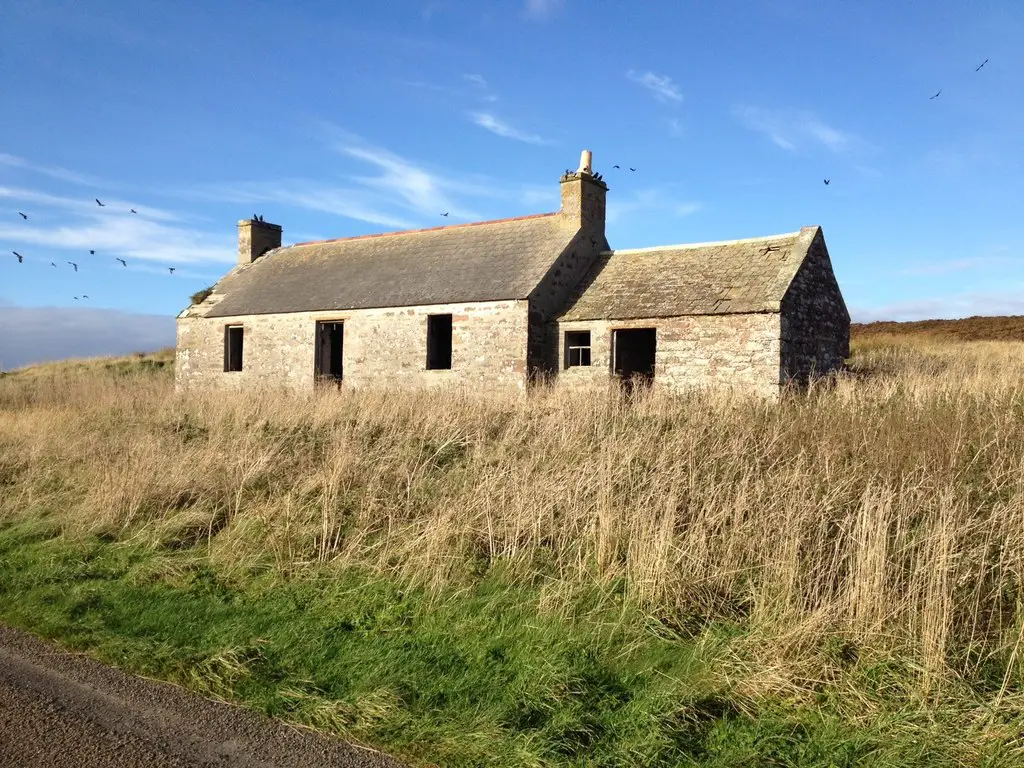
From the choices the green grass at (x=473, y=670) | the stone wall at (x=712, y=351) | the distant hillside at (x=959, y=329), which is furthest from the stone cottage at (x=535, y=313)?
the distant hillside at (x=959, y=329)

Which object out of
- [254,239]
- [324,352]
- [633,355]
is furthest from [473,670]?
[254,239]

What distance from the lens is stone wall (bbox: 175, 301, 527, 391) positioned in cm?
1770

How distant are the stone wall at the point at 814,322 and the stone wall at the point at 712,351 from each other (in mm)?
316

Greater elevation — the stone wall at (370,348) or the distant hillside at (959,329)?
the distant hillside at (959,329)

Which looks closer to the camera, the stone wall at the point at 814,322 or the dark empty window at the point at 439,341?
the stone wall at the point at 814,322

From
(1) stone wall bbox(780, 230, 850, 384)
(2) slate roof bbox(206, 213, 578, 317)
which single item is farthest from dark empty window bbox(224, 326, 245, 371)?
(1) stone wall bbox(780, 230, 850, 384)

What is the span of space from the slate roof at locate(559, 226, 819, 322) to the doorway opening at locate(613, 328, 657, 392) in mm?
813

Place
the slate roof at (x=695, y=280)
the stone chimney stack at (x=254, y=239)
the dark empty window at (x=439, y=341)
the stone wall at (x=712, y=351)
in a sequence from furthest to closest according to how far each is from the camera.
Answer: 1. the stone chimney stack at (x=254, y=239)
2. the dark empty window at (x=439, y=341)
3. the slate roof at (x=695, y=280)
4. the stone wall at (x=712, y=351)

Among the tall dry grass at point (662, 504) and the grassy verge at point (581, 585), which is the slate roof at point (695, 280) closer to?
the tall dry grass at point (662, 504)

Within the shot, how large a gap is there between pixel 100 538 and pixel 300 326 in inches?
563

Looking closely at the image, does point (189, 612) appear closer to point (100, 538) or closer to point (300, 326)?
point (100, 538)

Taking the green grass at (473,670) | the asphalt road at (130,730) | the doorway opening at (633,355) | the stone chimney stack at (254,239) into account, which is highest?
the stone chimney stack at (254,239)

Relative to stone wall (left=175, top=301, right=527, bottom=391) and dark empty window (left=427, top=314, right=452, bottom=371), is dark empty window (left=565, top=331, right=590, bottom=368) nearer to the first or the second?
stone wall (left=175, top=301, right=527, bottom=391)

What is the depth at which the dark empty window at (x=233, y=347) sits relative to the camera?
22781mm
